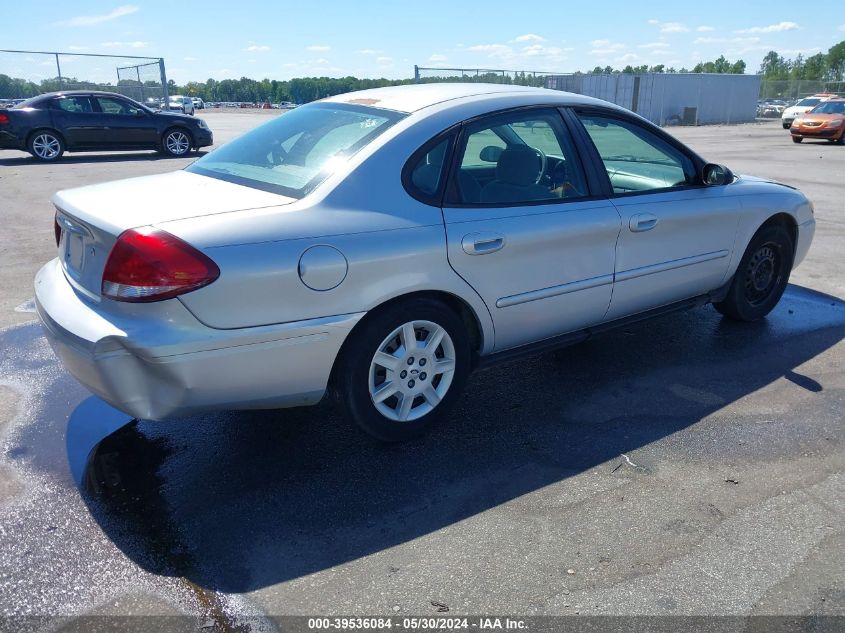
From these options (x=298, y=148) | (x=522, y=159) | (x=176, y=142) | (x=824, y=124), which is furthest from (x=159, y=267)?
(x=824, y=124)

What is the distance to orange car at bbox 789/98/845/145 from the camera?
23578 mm

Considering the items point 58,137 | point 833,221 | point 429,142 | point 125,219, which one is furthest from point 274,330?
point 58,137

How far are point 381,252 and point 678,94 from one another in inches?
1621

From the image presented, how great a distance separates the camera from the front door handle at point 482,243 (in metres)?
Result: 3.37

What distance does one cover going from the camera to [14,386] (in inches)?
166

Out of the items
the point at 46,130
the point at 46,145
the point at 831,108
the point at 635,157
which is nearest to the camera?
the point at 635,157

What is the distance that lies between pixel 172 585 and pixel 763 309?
4527mm

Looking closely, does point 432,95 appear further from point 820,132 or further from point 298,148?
point 820,132

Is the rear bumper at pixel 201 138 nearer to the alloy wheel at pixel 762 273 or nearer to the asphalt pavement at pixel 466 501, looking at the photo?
the asphalt pavement at pixel 466 501

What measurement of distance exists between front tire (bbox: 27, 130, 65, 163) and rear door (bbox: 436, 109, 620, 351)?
14.8m

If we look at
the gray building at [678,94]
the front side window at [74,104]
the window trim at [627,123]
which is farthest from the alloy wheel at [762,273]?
the gray building at [678,94]

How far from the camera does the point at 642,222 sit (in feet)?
13.4

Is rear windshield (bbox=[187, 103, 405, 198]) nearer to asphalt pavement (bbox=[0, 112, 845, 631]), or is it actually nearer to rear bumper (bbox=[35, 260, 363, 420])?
rear bumper (bbox=[35, 260, 363, 420])

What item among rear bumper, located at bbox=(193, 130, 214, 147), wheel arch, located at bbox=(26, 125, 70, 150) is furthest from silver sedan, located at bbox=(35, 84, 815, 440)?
rear bumper, located at bbox=(193, 130, 214, 147)
